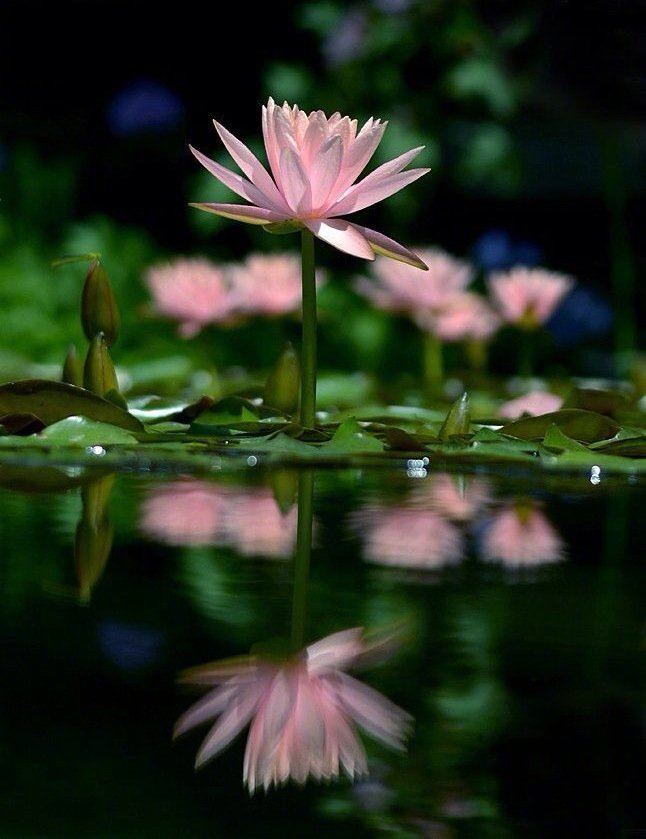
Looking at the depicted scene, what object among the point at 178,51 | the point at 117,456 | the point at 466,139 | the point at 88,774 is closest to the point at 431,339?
the point at 466,139

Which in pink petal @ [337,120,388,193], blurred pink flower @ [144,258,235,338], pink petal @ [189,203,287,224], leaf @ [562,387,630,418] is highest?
blurred pink flower @ [144,258,235,338]

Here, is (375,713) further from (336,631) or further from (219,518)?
(219,518)

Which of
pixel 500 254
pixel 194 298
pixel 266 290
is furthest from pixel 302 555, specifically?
pixel 500 254

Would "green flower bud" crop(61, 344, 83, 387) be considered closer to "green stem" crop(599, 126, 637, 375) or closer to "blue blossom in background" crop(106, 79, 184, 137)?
"green stem" crop(599, 126, 637, 375)

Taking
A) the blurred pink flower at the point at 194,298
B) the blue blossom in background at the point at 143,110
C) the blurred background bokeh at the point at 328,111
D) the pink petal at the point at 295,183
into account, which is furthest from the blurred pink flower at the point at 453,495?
the blue blossom in background at the point at 143,110

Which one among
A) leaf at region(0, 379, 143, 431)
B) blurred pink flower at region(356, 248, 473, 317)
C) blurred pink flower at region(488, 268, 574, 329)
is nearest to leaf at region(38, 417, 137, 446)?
leaf at region(0, 379, 143, 431)

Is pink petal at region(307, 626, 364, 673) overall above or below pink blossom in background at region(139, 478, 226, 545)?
below
